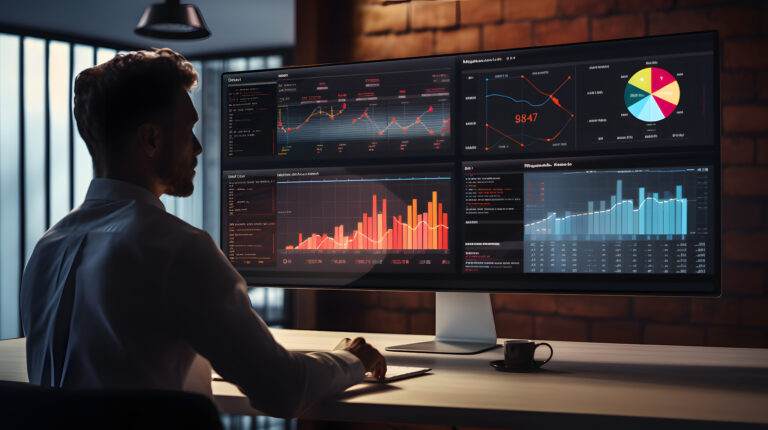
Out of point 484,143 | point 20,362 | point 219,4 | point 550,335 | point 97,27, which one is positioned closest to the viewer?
point 20,362

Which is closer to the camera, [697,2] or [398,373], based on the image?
[398,373]

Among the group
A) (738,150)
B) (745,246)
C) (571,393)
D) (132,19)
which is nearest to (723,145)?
(738,150)

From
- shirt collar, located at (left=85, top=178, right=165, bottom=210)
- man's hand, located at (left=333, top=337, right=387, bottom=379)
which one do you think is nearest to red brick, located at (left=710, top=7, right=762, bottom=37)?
man's hand, located at (left=333, top=337, right=387, bottom=379)

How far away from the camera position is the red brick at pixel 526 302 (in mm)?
Answer: 1920

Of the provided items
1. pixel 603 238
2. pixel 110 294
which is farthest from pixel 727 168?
pixel 110 294

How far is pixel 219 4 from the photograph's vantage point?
190 inches

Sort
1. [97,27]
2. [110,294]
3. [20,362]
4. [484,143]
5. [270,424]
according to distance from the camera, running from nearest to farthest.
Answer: [110,294], [20,362], [484,143], [270,424], [97,27]

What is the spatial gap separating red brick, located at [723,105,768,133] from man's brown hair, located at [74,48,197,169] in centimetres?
140

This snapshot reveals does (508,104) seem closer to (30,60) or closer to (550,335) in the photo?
(550,335)

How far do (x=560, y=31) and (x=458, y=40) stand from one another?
11.8 inches

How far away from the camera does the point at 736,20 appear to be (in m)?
1.71

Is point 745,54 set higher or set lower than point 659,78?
higher

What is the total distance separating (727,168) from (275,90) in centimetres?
119

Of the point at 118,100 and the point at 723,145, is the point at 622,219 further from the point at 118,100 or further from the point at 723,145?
the point at 118,100
